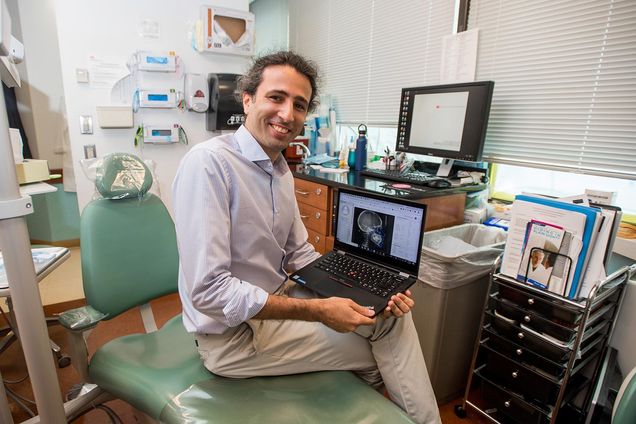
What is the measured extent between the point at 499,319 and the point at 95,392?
1.47m

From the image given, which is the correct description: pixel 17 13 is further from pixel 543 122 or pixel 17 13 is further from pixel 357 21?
pixel 543 122

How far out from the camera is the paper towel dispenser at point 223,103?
2.62m

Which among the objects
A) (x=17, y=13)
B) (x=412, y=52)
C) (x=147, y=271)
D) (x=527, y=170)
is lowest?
(x=147, y=271)

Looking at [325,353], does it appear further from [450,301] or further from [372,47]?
[372,47]

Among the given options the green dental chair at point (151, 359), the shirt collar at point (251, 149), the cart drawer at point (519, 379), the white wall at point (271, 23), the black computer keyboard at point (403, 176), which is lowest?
the cart drawer at point (519, 379)

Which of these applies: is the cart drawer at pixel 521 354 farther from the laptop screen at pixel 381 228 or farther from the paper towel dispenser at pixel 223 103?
the paper towel dispenser at pixel 223 103

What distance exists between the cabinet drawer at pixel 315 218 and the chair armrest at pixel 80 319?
121 centimetres

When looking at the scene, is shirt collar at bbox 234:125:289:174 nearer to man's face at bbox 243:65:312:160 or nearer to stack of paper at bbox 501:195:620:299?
man's face at bbox 243:65:312:160

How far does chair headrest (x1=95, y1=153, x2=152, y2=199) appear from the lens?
4.21ft

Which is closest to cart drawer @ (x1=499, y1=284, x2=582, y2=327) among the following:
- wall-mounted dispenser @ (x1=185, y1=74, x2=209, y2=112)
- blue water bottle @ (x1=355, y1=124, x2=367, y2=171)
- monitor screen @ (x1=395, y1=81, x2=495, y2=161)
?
monitor screen @ (x1=395, y1=81, x2=495, y2=161)

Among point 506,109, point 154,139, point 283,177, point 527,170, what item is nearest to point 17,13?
point 154,139

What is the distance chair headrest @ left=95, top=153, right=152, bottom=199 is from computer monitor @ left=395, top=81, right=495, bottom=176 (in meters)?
1.48

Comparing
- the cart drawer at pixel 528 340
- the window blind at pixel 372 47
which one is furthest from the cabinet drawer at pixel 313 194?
the cart drawer at pixel 528 340

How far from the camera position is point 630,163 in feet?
5.05
